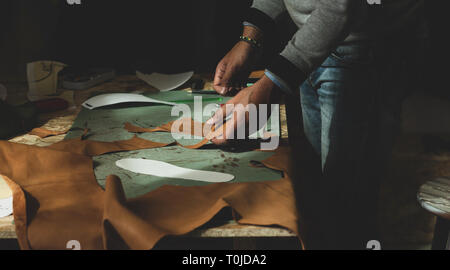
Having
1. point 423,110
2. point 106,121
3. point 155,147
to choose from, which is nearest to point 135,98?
point 106,121

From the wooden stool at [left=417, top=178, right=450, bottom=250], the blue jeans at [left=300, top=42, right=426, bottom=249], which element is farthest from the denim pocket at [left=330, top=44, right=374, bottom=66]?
the wooden stool at [left=417, top=178, right=450, bottom=250]

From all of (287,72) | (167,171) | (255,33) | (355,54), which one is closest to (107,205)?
(167,171)

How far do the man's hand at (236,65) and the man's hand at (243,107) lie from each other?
1.15 ft

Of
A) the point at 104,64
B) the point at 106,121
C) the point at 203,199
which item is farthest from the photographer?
the point at 104,64

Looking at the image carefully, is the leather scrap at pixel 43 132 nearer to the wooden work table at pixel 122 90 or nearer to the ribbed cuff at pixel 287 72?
the wooden work table at pixel 122 90

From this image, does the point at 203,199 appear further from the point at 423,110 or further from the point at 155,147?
the point at 423,110

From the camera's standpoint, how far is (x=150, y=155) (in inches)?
35.9

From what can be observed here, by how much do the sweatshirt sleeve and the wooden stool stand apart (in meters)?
0.70

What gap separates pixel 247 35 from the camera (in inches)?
47.1

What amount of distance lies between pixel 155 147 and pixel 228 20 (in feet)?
3.20

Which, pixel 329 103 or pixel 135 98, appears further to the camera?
pixel 135 98

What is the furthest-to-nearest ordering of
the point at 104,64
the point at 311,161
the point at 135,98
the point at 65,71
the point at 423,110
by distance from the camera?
the point at 423,110
the point at 104,64
the point at 65,71
the point at 311,161
the point at 135,98

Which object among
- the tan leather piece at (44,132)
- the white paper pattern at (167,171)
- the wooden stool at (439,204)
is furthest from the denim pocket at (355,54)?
the tan leather piece at (44,132)

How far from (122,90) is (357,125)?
3.16 feet
